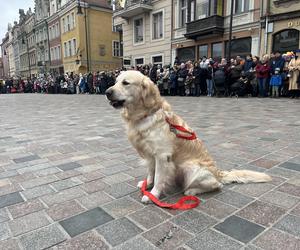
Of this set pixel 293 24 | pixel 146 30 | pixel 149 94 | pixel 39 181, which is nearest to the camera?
pixel 149 94

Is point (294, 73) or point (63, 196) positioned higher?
point (294, 73)

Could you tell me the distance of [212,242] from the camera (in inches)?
82.0

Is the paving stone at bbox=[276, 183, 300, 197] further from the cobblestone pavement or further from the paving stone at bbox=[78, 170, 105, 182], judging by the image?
the paving stone at bbox=[78, 170, 105, 182]

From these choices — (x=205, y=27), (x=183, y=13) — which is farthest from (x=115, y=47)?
(x=205, y=27)

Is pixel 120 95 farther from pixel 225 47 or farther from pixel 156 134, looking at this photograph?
pixel 225 47

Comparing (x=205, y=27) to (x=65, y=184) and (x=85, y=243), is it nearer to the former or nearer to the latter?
(x=65, y=184)

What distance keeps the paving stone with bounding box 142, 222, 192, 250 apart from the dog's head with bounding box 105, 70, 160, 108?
119 centimetres

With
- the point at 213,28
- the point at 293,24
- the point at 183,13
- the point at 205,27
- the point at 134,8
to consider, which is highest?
the point at 134,8

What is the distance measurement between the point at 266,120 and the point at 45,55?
50035mm

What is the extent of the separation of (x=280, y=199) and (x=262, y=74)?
11.3 metres

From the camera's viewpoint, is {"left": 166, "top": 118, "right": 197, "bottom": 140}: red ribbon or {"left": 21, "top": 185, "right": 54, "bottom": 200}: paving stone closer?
{"left": 166, "top": 118, "right": 197, "bottom": 140}: red ribbon

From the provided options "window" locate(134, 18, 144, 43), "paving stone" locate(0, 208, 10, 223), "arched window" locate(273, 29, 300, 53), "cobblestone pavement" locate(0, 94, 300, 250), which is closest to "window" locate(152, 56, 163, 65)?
"window" locate(134, 18, 144, 43)

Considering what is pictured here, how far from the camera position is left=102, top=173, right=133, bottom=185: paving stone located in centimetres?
338

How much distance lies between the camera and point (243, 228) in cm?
227
